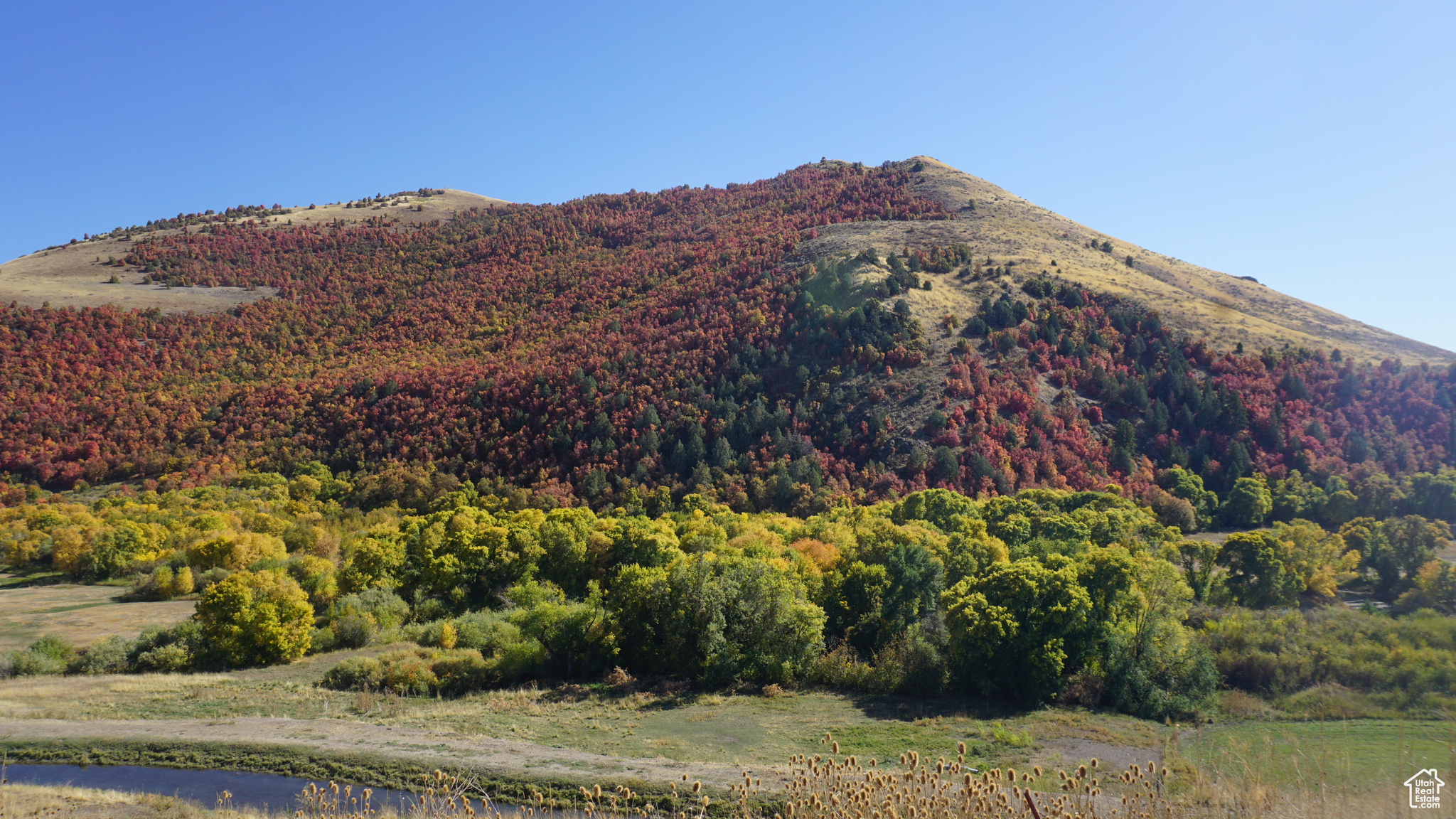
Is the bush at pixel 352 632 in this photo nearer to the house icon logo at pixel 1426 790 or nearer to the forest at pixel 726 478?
the forest at pixel 726 478

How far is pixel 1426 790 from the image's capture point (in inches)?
267

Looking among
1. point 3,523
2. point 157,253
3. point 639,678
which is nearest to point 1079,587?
point 639,678

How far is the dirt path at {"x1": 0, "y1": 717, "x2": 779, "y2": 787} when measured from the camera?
21125mm

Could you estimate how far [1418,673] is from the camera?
21.2m

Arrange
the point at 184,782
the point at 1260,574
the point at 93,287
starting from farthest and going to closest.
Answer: the point at 93,287 < the point at 1260,574 < the point at 184,782

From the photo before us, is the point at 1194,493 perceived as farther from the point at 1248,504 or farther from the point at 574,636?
the point at 574,636

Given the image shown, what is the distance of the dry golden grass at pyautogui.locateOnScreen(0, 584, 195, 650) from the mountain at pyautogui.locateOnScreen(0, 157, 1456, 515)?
30795 millimetres

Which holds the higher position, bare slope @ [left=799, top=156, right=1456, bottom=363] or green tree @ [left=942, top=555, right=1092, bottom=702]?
bare slope @ [left=799, top=156, right=1456, bottom=363]

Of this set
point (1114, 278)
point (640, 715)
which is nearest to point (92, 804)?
point (640, 715)

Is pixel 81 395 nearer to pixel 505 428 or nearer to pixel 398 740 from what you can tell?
pixel 505 428

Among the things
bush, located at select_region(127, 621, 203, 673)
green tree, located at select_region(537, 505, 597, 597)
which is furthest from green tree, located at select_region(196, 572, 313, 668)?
green tree, located at select_region(537, 505, 597, 597)

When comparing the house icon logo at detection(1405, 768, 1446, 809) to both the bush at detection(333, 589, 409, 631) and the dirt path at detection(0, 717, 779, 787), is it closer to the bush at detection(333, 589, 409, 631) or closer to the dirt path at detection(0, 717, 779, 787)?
the dirt path at detection(0, 717, 779, 787)

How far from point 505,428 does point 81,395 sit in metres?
59.7

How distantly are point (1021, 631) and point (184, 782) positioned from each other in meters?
31.7
